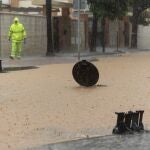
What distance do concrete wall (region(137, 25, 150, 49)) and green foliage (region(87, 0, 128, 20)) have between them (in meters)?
15.1

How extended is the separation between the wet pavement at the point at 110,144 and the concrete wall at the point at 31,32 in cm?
2138

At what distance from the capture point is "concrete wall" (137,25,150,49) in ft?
174

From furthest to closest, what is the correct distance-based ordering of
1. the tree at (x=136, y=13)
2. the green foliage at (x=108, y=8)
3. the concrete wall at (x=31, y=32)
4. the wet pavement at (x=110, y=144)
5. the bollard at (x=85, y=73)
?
the tree at (x=136, y=13), the green foliage at (x=108, y=8), the concrete wall at (x=31, y=32), the bollard at (x=85, y=73), the wet pavement at (x=110, y=144)

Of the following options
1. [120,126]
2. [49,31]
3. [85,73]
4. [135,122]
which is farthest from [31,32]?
[120,126]

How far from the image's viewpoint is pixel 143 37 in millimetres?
53312

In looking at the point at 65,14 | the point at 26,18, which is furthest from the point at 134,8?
the point at 26,18

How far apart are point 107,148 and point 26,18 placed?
25.0 meters

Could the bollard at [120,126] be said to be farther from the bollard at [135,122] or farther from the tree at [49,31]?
the tree at [49,31]

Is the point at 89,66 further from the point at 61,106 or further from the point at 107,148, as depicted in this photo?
the point at 107,148

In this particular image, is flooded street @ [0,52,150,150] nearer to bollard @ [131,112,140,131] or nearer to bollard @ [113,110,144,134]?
bollard @ [113,110,144,134]

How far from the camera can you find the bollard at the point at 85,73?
52.4 feet

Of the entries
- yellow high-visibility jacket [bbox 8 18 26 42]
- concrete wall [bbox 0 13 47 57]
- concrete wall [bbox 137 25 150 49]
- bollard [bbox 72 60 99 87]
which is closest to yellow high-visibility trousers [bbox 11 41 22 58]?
yellow high-visibility jacket [bbox 8 18 26 42]

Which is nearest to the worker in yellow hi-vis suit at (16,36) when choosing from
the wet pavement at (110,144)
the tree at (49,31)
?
the tree at (49,31)

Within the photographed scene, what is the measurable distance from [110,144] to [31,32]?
2525 cm
